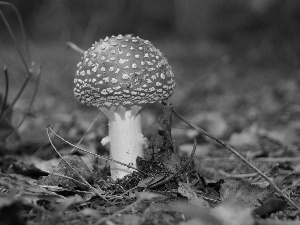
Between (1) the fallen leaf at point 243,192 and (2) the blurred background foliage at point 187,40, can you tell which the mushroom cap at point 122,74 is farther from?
(2) the blurred background foliage at point 187,40

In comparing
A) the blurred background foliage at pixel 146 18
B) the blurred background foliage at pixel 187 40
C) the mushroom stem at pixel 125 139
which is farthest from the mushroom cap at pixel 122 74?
the blurred background foliage at pixel 146 18

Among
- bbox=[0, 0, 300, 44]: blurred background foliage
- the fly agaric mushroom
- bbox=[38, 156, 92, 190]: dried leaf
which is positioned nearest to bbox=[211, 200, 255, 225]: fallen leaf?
bbox=[38, 156, 92, 190]: dried leaf

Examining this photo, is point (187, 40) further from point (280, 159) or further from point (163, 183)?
point (163, 183)

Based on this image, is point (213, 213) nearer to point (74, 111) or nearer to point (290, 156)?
point (290, 156)

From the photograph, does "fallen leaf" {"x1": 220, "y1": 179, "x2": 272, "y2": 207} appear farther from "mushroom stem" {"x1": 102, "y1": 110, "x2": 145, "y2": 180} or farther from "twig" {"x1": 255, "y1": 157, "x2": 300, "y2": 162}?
"twig" {"x1": 255, "y1": 157, "x2": 300, "y2": 162}

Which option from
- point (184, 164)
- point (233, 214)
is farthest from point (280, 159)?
point (233, 214)

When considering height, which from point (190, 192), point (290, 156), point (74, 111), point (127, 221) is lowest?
point (127, 221)

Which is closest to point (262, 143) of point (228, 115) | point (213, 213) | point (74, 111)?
point (228, 115)
